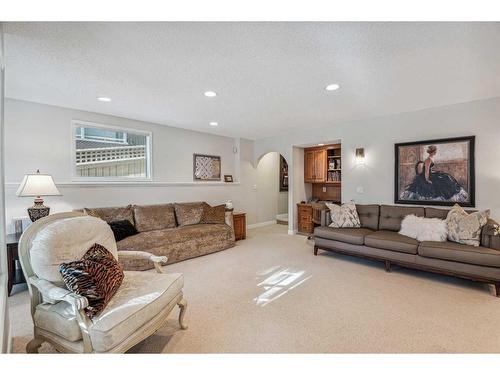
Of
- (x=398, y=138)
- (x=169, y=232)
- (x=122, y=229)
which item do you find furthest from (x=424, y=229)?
(x=122, y=229)

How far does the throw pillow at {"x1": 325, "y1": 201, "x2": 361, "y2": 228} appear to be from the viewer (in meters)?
3.99

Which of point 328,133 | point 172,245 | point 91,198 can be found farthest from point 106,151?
point 328,133

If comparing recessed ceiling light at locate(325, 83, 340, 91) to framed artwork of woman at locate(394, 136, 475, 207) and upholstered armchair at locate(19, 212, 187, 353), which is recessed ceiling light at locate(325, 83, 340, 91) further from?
upholstered armchair at locate(19, 212, 187, 353)

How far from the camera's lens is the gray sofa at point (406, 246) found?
2.68 meters

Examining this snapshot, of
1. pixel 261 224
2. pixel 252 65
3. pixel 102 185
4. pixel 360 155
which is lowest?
pixel 261 224

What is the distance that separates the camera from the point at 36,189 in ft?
9.47

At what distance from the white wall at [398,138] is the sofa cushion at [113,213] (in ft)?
11.6

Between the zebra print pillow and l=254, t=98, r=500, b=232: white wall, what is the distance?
166 inches

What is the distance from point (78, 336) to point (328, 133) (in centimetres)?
486

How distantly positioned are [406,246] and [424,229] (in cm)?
35

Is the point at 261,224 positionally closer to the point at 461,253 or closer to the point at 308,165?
the point at 308,165

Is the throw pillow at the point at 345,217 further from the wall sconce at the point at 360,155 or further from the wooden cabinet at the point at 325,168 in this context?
the wooden cabinet at the point at 325,168

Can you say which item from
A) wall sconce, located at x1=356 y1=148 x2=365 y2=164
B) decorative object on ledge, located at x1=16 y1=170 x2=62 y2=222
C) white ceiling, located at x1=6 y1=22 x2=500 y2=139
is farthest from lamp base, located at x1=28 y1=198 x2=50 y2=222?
wall sconce, located at x1=356 y1=148 x2=365 y2=164
